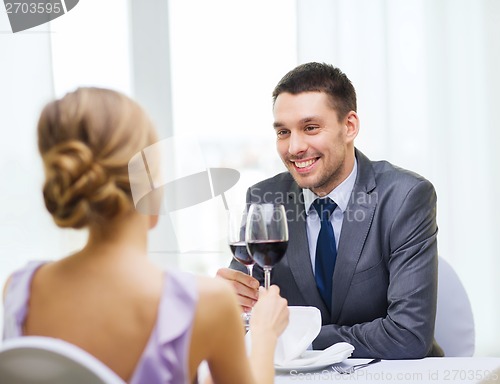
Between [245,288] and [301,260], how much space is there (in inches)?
14.1

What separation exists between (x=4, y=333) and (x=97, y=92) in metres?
0.43

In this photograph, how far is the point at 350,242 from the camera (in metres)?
2.28

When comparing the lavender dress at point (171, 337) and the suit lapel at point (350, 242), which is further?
the suit lapel at point (350, 242)

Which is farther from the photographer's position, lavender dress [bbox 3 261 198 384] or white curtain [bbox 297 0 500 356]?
white curtain [bbox 297 0 500 356]

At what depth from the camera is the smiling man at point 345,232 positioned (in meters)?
2.03

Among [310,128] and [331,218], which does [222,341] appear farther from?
[310,128]

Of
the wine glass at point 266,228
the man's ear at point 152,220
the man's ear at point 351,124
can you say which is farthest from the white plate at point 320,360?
the man's ear at point 351,124

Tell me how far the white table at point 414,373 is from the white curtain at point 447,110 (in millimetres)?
1825

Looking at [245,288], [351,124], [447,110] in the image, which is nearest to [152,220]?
[245,288]

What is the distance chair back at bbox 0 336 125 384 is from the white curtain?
2.76 meters

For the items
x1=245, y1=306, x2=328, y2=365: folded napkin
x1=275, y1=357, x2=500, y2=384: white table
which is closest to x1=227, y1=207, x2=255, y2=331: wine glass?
x1=245, y1=306, x2=328, y2=365: folded napkin

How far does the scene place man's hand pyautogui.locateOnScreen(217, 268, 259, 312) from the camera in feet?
6.66

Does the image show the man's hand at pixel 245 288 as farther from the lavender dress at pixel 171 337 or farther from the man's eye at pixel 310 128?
the lavender dress at pixel 171 337

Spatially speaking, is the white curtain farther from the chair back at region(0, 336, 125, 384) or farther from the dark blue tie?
the chair back at region(0, 336, 125, 384)
